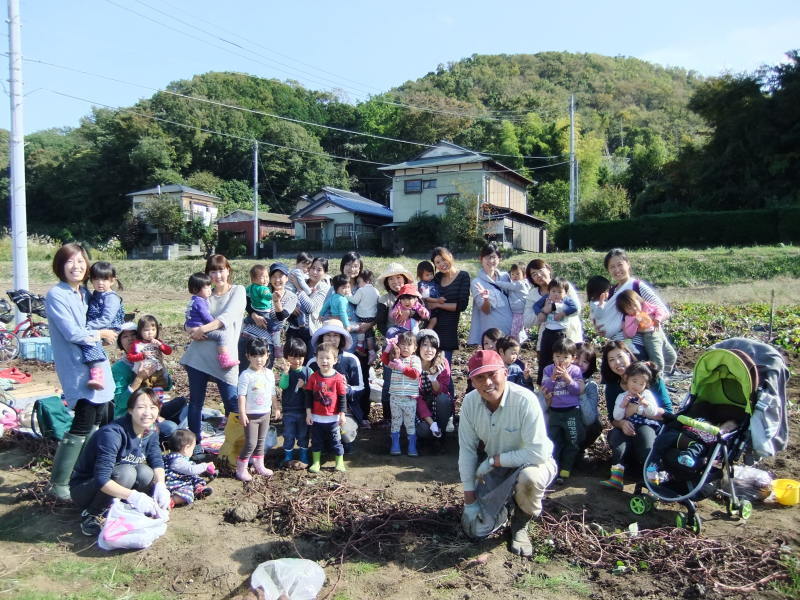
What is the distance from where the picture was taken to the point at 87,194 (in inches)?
1917

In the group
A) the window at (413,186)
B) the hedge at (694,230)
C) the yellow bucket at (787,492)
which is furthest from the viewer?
the window at (413,186)

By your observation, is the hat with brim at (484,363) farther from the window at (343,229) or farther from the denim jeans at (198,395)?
the window at (343,229)

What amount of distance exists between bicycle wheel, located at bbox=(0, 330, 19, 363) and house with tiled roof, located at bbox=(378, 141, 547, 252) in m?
24.5

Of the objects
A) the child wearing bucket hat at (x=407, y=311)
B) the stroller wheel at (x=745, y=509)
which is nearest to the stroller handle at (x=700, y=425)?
the stroller wheel at (x=745, y=509)

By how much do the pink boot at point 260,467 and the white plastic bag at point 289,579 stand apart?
1418 mm

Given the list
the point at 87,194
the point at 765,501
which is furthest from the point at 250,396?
the point at 87,194

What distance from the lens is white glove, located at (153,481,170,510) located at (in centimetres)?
380

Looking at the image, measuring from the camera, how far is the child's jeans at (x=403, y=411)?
16.8 ft

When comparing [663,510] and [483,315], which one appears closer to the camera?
[663,510]

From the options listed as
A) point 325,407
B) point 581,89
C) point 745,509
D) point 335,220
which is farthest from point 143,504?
point 581,89

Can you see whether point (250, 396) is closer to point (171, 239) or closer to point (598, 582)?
point (598, 582)

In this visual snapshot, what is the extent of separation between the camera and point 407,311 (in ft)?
18.2

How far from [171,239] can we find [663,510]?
4181 cm

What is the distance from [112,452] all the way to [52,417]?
1.49 m
